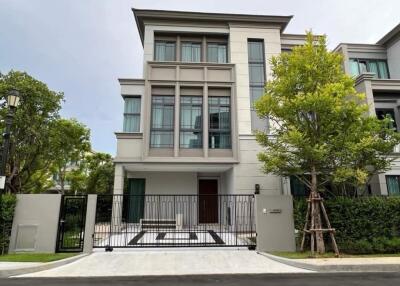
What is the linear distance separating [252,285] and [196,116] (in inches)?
435

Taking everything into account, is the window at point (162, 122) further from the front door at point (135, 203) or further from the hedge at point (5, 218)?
the hedge at point (5, 218)

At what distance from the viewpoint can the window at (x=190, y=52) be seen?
55.6 ft

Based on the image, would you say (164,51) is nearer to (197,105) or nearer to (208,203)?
(197,105)

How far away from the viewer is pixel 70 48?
15711 millimetres

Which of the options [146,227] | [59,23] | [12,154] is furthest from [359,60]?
[12,154]

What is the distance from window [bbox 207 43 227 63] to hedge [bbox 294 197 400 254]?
1118cm

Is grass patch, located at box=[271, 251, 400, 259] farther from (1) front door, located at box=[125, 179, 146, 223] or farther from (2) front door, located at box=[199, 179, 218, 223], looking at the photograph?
(1) front door, located at box=[125, 179, 146, 223]

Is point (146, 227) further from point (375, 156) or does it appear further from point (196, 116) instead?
point (375, 156)

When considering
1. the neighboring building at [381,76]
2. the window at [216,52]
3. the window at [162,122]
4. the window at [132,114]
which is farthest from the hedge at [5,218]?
the neighboring building at [381,76]

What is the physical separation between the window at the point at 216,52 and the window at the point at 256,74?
62.9 inches

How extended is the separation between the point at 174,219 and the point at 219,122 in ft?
20.3

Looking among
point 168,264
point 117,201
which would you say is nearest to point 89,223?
point 168,264

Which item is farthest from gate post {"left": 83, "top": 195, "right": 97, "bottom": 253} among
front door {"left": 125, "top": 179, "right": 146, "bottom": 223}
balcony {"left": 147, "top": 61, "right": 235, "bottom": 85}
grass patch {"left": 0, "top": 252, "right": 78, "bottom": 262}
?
balcony {"left": 147, "top": 61, "right": 235, "bottom": 85}

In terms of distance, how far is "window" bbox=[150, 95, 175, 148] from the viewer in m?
15.2
